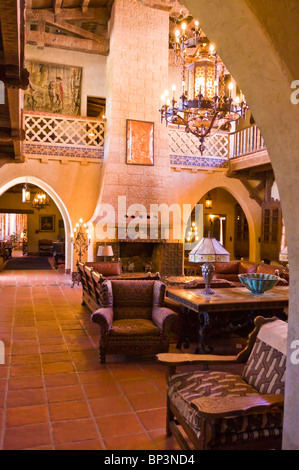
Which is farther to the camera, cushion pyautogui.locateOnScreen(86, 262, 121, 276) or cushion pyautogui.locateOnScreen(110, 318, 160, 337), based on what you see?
cushion pyautogui.locateOnScreen(86, 262, 121, 276)

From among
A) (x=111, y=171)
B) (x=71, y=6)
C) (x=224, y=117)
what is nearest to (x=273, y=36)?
(x=224, y=117)

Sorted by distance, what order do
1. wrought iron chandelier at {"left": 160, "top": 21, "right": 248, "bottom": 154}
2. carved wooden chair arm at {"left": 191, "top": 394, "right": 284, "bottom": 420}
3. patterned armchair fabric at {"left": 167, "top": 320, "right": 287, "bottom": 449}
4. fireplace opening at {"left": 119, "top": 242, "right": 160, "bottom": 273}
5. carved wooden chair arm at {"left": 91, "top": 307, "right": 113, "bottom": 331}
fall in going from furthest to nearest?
fireplace opening at {"left": 119, "top": 242, "right": 160, "bottom": 273}
wrought iron chandelier at {"left": 160, "top": 21, "right": 248, "bottom": 154}
carved wooden chair arm at {"left": 91, "top": 307, "right": 113, "bottom": 331}
patterned armchair fabric at {"left": 167, "top": 320, "right": 287, "bottom": 449}
carved wooden chair arm at {"left": 191, "top": 394, "right": 284, "bottom": 420}

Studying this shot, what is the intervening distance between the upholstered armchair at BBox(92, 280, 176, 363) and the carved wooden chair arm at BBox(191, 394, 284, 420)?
2.40 metres

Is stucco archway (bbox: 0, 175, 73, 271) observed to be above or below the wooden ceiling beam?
below

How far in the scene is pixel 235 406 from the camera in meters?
2.12

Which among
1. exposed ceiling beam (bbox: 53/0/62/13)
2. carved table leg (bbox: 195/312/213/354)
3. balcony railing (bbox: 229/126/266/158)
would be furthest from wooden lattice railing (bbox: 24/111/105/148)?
carved table leg (bbox: 195/312/213/354)

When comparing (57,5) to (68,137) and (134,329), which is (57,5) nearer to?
(68,137)

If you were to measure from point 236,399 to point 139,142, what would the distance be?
8.87 meters

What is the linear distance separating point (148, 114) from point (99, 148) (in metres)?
1.71

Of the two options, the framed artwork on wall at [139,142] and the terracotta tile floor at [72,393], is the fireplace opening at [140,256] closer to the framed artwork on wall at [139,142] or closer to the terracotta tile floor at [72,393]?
the framed artwork on wall at [139,142]

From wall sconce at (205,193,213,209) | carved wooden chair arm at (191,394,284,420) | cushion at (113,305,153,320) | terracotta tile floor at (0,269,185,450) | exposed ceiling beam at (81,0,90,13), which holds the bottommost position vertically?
terracotta tile floor at (0,269,185,450)

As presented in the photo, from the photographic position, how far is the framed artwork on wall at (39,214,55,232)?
2002 centimetres

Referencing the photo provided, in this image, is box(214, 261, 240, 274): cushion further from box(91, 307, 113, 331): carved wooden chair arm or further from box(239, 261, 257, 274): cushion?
box(91, 307, 113, 331): carved wooden chair arm
